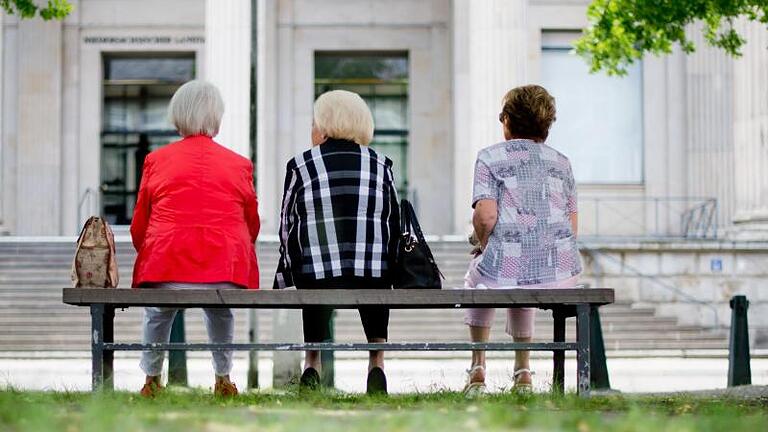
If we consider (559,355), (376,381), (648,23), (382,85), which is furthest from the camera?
(382,85)

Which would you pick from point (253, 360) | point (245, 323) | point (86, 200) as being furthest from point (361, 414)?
point (86, 200)

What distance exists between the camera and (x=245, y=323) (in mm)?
21203

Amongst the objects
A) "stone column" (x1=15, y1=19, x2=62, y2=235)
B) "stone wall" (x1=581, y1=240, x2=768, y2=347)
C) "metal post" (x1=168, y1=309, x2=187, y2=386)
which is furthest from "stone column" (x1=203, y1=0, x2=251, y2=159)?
"metal post" (x1=168, y1=309, x2=187, y2=386)

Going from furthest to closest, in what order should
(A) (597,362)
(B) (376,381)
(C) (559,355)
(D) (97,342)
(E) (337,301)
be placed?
(A) (597,362) → (C) (559,355) → (B) (376,381) → (D) (97,342) → (E) (337,301)

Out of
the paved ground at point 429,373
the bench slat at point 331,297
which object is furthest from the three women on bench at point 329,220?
the paved ground at point 429,373

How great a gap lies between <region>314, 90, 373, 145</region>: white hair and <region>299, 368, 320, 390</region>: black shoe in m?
1.34

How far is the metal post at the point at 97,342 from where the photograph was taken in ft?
24.8

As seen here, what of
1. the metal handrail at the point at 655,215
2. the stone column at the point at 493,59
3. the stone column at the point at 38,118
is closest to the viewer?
the stone column at the point at 493,59

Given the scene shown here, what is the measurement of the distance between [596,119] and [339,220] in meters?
24.3

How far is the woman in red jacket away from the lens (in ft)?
26.0

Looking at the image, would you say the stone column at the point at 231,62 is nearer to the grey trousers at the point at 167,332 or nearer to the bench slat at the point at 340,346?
the grey trousers at the point at 167,332

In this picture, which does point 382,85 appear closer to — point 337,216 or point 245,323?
point 245,323

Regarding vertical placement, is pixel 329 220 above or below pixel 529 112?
below

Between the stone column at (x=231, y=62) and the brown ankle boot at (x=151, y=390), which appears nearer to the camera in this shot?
the brown ankle boot at (x=151, y=390)
